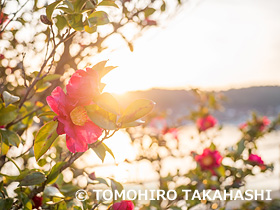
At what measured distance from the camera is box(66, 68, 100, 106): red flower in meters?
0.59

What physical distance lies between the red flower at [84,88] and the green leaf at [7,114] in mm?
295

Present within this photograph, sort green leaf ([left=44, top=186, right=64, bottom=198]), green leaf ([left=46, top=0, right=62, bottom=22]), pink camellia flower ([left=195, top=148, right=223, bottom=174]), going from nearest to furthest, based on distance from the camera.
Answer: green leaf ([left=46, top=0, right=62, bottom=22]) → green leaf ([left=44, top=186, right=64, bottom=198]) → pink camellia flower ([left=195, top=148, right=223, bottom=174])

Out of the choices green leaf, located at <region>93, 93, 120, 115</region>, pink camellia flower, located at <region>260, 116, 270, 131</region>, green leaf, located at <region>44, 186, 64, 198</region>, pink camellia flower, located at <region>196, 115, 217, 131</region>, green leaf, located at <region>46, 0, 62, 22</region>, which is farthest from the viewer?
pink camellia flower, located at <region>260, 116, 270, 131</region>

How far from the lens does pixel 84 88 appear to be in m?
0.59

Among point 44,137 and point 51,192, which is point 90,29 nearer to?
point 44,137

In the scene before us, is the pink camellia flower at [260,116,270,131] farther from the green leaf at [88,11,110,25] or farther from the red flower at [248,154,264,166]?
the green leaf at [88,11,110,25]

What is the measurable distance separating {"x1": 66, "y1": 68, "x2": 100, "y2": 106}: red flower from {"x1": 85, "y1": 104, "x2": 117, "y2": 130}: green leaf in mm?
13

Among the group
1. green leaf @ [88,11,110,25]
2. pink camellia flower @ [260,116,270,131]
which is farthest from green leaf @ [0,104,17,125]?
pink camellia flower @ [260,116,270,131]

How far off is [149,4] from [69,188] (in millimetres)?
663

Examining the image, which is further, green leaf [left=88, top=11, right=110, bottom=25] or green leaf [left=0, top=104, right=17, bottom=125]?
green leaf [left=0, top=104, right=17, bottom=125]

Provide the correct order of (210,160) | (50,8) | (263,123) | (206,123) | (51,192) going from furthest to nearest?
(263,123) < (206,123) < (210,160) < (51,192) < (50,8)

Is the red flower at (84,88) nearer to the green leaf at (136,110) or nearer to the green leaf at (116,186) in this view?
the green leaf at (136,110)

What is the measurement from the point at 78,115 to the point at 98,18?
22 centimetres

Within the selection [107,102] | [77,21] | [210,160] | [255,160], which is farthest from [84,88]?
[255,160]
